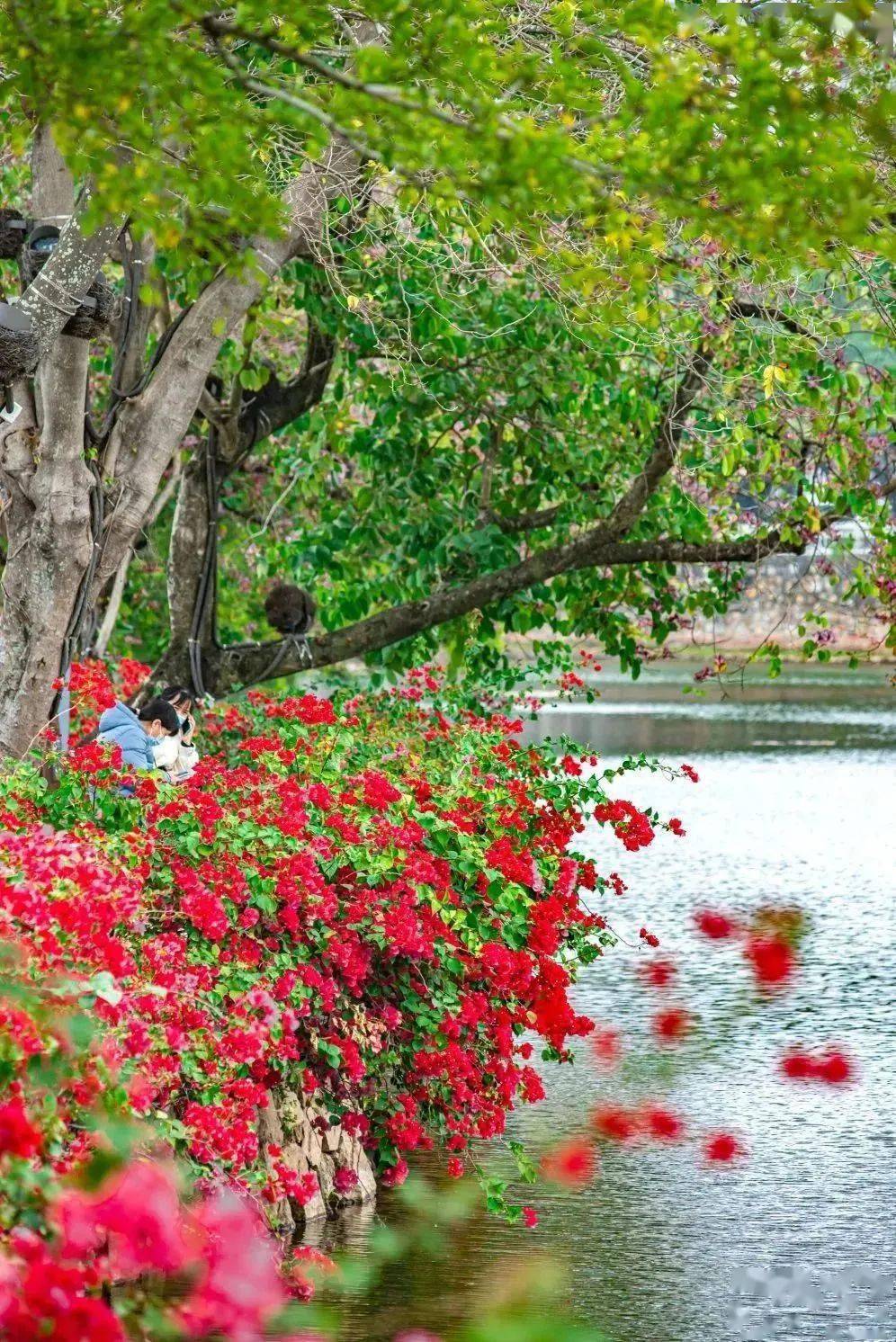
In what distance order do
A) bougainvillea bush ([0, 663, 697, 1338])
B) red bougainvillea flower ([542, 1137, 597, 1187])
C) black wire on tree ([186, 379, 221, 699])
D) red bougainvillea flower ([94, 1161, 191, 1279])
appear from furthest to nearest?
1. black wire on tree ([186, 379, 221, 699])
2. red bougainvillea flower ([542, 1137, 597, 1187])
3. bougainvillea bush ([0, 663, 697, 1338])
4. red bougainvillea flower ([94, 1161, 191, 1279])

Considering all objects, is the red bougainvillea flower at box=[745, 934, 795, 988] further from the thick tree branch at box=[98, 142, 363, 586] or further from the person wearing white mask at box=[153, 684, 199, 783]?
the thick tree branch at box=[98, 142, 363, 586]

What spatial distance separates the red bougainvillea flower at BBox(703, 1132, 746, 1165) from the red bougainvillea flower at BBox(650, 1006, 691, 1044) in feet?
6.87

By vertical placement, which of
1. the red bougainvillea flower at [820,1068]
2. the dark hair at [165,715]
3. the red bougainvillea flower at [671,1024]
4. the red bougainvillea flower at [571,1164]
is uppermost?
the dark hair at [165,715]

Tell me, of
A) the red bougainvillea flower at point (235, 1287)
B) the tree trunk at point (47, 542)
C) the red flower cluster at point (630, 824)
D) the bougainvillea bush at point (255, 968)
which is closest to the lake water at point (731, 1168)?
the bougainvillea bush at point (255, 968)

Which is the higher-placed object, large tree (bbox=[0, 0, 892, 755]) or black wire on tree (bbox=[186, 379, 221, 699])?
large tree (bbox=[0, 0, 892, 755])

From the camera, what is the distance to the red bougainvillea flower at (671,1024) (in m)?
11.2

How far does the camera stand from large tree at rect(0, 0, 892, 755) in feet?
17.4

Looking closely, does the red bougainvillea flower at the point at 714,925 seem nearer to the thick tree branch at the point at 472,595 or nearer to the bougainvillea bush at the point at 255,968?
the thick tree branch at the point at 472,595

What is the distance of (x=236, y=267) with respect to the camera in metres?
5.84

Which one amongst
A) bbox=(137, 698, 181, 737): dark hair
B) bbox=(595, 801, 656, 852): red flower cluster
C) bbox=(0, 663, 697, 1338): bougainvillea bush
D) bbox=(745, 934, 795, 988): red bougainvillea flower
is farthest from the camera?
bbox=(745, 934, 795, 988): red bougainvillea flower

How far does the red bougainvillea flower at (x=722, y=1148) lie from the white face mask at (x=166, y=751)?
3.29m

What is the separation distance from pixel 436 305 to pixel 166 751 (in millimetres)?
3402

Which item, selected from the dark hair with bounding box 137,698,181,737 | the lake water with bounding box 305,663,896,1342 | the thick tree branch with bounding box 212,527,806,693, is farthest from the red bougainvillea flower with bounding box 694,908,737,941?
the dark hair with bounding box 137,698,181,737

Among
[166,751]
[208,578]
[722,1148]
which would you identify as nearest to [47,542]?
[166,751]
